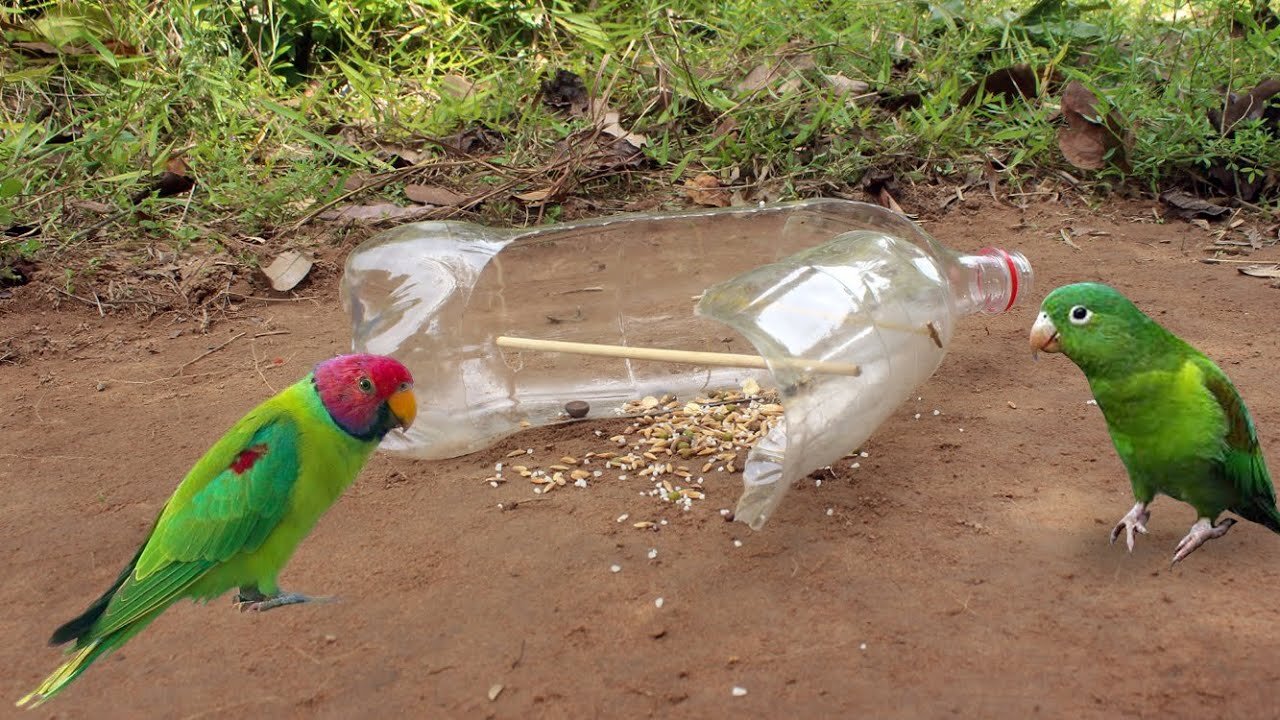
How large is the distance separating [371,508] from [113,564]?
654 millimetres

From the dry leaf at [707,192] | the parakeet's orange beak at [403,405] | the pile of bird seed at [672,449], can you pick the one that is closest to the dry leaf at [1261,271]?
the pile of bird seed at [672,449]

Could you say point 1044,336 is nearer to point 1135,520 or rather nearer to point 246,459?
point 1135,520

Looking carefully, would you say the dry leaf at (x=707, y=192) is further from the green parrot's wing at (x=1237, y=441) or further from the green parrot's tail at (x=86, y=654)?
the green parrot's tail at (x=86, y=654)

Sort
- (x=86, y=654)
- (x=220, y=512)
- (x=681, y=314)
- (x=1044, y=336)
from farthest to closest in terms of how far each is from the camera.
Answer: (x=681, y=314) → (x=1044, y=336) → (x=220, y=512) → (x=86, y=654)

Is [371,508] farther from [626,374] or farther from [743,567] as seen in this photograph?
[626,374]

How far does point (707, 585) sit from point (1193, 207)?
12.0 ft

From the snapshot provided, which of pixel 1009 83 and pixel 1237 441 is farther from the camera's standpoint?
pixel 1009 83

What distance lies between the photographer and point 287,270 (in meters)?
4.87

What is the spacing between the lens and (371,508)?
295 centimetres

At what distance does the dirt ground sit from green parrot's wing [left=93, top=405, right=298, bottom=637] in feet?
1.46

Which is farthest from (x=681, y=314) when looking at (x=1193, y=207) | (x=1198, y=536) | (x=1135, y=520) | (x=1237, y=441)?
(x=1193, y=207)

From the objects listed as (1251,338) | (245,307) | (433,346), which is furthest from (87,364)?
(1251,338)

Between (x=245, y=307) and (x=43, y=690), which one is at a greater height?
(x=43, y=690)

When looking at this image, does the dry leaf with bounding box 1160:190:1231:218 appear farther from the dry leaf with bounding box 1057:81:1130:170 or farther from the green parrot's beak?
the green parrot's beak
